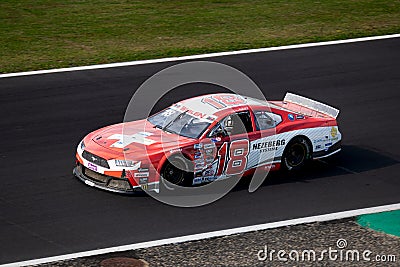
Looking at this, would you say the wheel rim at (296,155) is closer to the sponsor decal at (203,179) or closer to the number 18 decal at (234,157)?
the number 18 decal at (234,157)

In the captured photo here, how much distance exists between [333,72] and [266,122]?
22.4ft

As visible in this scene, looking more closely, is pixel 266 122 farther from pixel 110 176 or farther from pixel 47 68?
pixel 47 68

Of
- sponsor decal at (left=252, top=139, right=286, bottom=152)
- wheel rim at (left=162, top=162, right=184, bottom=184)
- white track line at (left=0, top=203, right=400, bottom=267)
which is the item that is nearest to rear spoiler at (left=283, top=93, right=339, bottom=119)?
sponsor decal at (left=252, top=139, right=286, bottom=152)

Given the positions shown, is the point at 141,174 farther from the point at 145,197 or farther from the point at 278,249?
the point at 278,249

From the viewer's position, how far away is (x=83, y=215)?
1431 centimetres

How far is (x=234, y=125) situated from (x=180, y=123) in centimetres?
92

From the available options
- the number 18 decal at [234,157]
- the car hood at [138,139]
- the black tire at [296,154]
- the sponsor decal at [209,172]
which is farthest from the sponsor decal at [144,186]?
the black tire at [296,154]

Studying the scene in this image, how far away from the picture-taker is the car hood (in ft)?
49.2

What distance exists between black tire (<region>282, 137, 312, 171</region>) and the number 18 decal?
88 cm

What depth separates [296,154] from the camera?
1631 cm

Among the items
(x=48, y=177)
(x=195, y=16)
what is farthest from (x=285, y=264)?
(x=195, y=16)
